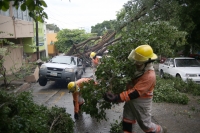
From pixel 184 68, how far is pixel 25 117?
31.3 feet

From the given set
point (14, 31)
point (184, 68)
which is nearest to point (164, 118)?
point (184, 68)

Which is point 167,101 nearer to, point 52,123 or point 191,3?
point 52,123

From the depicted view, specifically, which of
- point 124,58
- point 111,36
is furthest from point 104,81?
point 111,36

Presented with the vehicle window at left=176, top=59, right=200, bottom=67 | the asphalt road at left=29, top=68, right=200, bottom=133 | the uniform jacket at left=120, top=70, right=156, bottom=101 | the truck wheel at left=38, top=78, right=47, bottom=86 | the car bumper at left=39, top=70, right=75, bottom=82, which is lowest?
the asphalt road at left=29, top=68, right=200, bottom=133

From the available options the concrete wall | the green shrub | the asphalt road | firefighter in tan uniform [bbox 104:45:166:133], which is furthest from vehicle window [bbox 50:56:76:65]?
firefighter in tan uniform [bbox 104:45:166:133]

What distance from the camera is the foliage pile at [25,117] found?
2.78 meters

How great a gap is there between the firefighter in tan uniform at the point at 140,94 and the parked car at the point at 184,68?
23.3ft

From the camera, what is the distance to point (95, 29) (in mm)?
50031

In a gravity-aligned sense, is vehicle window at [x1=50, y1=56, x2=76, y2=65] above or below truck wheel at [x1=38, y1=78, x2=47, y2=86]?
above

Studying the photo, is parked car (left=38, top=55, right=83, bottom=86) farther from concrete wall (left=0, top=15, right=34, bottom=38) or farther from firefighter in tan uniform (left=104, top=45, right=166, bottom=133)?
firefighter in tan uniform (left=104, top=45, right=166, bottom=133)

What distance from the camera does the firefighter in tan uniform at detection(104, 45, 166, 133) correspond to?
11.5 ft

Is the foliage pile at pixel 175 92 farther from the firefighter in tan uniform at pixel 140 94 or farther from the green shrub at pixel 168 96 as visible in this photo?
the firefighter in tan uniform at pixel 140 94

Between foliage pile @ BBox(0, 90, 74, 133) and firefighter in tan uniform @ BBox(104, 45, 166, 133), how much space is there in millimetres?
1185

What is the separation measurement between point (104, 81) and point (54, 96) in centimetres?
575
